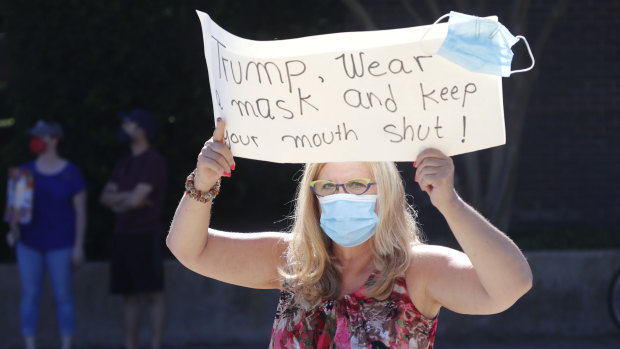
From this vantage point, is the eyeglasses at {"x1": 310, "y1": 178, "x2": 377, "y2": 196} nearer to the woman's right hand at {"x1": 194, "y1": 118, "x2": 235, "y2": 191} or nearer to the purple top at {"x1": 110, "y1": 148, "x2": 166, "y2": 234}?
the woman's right hand at {"x1": 194, "y1": 118, "x2": 235, "y2": 191}

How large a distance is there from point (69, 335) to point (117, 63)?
2.41m

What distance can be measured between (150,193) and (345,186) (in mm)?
3759

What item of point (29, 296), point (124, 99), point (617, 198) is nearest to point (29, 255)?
point (29, 296)

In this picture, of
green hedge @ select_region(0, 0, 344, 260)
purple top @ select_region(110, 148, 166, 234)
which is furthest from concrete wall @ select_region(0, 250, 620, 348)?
green hedge @ select_region(0, 0, 344, 260)

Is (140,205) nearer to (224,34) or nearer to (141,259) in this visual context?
(141,259)

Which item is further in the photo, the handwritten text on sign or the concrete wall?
the concrete wall

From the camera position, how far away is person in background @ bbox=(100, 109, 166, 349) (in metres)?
5.91

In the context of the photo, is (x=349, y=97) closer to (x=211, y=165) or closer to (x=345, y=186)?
(x=345, y=186)

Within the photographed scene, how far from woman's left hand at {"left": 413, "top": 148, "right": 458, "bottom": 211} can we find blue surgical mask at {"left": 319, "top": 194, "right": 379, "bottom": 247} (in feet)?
0.90

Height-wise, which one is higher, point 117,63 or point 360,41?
point 117,63

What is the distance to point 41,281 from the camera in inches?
235

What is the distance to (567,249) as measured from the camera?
706 cm

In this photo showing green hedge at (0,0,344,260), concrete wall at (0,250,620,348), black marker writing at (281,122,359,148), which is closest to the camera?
black marker writing at (281,122,359,148)

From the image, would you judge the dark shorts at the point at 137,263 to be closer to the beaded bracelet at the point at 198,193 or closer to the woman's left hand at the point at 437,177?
the beaded bracelet at the point at 198,193
